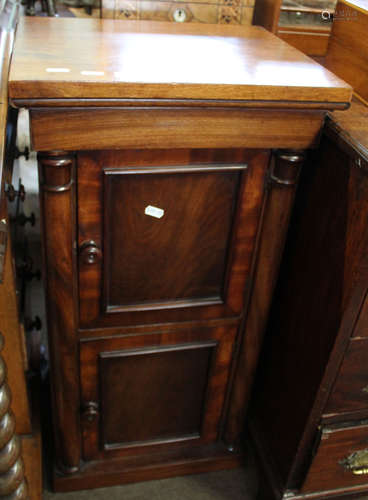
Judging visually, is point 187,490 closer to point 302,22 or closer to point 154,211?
point 154,211

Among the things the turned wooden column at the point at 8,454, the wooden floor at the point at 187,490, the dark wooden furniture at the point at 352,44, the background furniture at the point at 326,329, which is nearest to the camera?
the turned wooden column at the point at 8,454

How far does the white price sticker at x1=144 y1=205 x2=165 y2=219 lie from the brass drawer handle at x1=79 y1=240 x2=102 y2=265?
Result: 10 centimetres

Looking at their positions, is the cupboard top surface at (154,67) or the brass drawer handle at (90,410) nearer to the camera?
the cupboard top surface at (154,67)

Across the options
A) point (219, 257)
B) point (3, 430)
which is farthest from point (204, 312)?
point (3, 430)

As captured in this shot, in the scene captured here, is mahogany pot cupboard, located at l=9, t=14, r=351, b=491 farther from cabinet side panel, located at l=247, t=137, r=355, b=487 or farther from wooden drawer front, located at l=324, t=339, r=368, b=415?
wooden drawer front, located at l=324, t=339, r=368, b=415

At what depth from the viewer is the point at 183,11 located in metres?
1.10

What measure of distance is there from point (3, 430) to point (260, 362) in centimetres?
76

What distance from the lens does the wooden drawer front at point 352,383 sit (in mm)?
874

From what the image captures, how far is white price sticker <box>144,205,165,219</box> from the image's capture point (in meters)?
0.83

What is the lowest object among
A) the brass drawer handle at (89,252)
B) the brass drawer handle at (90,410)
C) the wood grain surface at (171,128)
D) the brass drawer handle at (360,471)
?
the brass drawer handle at (360,471)

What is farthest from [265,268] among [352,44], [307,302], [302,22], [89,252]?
→ [302,22]

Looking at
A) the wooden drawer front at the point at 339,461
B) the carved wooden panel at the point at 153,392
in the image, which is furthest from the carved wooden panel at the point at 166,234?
the wooden drawer front at the point at 339,461

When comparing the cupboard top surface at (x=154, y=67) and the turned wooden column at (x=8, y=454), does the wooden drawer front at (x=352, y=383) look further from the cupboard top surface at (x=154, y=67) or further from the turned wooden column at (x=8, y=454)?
the turned wooden column at (x=8, y=454)

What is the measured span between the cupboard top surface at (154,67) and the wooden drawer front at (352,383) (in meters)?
Answer: 0.40
